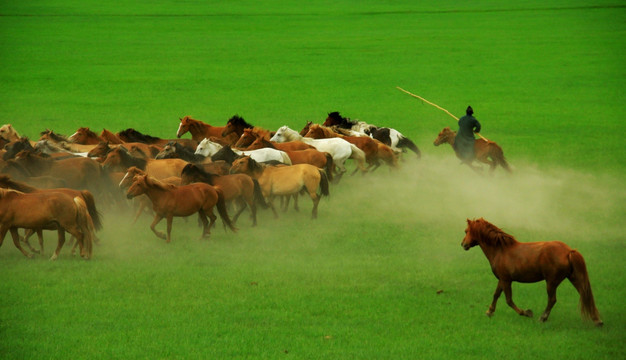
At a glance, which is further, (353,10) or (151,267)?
(353,10)

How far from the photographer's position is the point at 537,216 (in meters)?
15.8

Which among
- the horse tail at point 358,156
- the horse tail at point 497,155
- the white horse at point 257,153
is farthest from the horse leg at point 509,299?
the horse tail at point 497,155

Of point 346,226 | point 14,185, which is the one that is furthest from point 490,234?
point 14,185

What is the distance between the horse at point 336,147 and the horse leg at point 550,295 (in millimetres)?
8813

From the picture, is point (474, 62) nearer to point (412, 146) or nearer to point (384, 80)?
point (384, 80)

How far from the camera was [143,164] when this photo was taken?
16.0 m

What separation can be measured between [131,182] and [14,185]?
72.0 inches

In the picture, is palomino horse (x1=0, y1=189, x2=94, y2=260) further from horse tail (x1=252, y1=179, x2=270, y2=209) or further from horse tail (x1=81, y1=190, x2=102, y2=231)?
horse tail (x1=252, y1=179, x2=270, y2=209)

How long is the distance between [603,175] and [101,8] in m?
50.9

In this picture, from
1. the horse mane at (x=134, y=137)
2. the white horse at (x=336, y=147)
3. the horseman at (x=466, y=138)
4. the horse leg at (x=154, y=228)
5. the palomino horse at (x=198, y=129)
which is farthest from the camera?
the palomino horse at (x=198, y=129)

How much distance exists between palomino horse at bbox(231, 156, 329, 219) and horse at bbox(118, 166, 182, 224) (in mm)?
1180

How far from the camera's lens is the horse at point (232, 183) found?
1479cm

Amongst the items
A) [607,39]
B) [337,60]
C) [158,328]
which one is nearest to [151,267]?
[158,328]

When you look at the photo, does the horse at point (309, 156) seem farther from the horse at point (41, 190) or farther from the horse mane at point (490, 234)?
the horse mane at point (490, 234)
